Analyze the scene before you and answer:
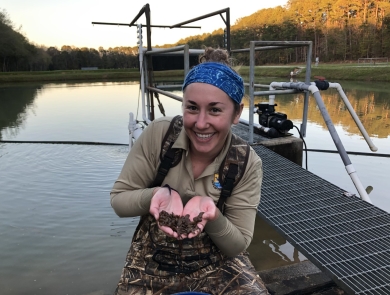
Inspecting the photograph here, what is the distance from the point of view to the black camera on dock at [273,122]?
4653mm

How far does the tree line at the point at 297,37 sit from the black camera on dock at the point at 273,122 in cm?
3228

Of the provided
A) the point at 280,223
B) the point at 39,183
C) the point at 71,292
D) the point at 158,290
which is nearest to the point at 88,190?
the point at 39,183

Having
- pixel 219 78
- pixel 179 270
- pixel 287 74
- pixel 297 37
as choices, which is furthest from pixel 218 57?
pixel 297 37

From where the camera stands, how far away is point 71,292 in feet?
9.18

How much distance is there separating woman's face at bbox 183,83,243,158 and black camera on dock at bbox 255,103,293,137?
324 cm

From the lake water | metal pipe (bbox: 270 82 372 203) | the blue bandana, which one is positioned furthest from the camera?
metal pipe (bbox: 270 82 372 203)

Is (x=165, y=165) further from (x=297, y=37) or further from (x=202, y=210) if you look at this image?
(x=297, y=37)

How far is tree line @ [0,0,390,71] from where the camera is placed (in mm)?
46625

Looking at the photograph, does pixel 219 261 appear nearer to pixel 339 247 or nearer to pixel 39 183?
pixel 339 247

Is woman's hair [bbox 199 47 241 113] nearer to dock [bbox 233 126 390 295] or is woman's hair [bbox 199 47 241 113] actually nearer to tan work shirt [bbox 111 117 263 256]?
tan work shirt [bbox 111 117 263 256]

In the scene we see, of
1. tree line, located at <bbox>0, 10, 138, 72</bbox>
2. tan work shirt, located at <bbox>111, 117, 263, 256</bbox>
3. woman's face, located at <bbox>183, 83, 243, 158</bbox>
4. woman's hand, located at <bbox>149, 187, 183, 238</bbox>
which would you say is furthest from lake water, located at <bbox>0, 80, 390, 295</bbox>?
tree line, located at <bbox>0, 10, 138, 72</bbox>

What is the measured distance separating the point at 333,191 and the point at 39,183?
4587 millimetres

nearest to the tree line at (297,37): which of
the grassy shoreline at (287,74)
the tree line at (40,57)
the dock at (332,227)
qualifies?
the tree line at (40,57)

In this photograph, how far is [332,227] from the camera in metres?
2.58
